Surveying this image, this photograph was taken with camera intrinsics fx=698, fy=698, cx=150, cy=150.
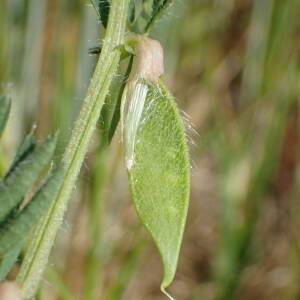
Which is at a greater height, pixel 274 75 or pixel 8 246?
pixel 8 246

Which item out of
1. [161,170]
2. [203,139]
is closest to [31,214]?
[161,170]

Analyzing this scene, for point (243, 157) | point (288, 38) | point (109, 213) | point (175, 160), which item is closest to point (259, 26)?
point (288, 38)

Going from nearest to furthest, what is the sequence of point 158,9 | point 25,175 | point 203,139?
point 25,175 < point 158,9 < point 203,139

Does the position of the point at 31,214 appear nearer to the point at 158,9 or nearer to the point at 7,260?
the point at 7,260

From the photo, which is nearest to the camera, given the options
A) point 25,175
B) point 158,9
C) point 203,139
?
point 25,175

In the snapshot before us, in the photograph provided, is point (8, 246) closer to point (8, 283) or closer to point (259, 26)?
point (8, 283)

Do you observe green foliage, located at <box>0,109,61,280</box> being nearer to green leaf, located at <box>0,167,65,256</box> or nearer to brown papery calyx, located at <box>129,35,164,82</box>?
green leaf, located at <box>0,167,65,256</box>
